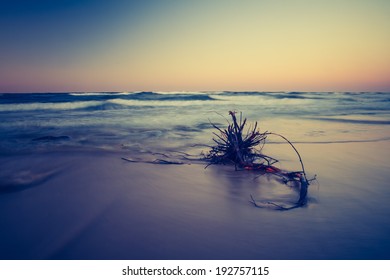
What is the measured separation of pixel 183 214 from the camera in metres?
1.82

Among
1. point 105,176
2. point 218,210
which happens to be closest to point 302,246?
point 218,210

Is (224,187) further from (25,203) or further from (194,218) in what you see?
(25,203)

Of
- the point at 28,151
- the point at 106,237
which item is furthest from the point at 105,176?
the point at 28,151

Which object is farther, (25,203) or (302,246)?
(25,203)

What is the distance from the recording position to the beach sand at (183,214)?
143 centimetres

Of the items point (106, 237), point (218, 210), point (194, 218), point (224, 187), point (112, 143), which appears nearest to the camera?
point (106, 237)

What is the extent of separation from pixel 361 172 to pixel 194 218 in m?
1.94

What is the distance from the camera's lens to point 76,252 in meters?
1.41

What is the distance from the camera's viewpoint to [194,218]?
69.6 inches

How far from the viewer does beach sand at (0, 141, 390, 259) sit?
1433mm
